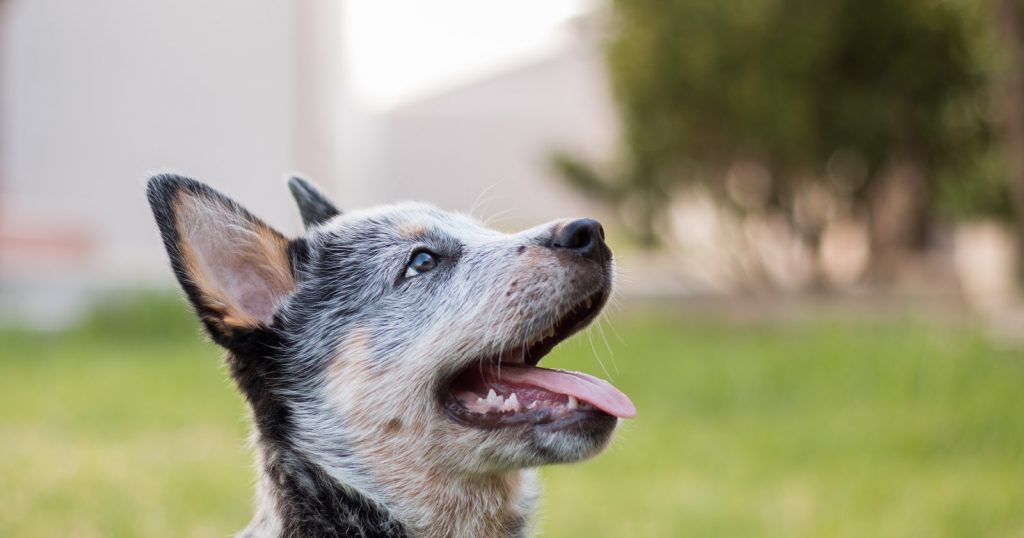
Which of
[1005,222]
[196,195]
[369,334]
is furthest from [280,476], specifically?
[1005,222]

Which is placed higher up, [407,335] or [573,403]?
[407,335]

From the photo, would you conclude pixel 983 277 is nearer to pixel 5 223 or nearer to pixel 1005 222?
pixel 1005 222

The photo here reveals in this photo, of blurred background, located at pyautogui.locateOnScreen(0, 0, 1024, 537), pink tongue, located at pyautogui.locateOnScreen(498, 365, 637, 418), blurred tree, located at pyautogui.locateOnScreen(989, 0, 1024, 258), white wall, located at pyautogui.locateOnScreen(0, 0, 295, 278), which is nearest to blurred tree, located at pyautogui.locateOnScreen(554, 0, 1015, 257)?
blurred background, located at pyautogui.locateOnScreen(0, 0, 1024, 537)

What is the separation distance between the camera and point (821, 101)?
9375 millimetres

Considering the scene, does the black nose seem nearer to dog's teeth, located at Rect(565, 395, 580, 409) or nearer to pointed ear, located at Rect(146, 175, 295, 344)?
dog's teeth, located at Rect(565, 395, 580, 409)

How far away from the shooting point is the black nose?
3012 millimetres

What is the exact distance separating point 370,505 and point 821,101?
728cm

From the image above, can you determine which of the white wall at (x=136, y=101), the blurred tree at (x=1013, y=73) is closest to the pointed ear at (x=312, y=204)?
the blurred tree at (x=1013, y=73)

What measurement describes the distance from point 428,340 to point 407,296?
20 cm

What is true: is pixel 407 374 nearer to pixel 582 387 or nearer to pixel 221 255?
pixel 582 387

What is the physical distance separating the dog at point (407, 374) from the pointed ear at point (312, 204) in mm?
567

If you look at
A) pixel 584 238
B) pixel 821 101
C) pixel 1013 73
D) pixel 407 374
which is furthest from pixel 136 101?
pixel 584 238

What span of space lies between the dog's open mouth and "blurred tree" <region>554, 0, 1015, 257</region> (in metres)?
6.49

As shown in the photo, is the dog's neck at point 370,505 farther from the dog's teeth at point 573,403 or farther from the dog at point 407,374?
the dog's teeth at point 573,403
